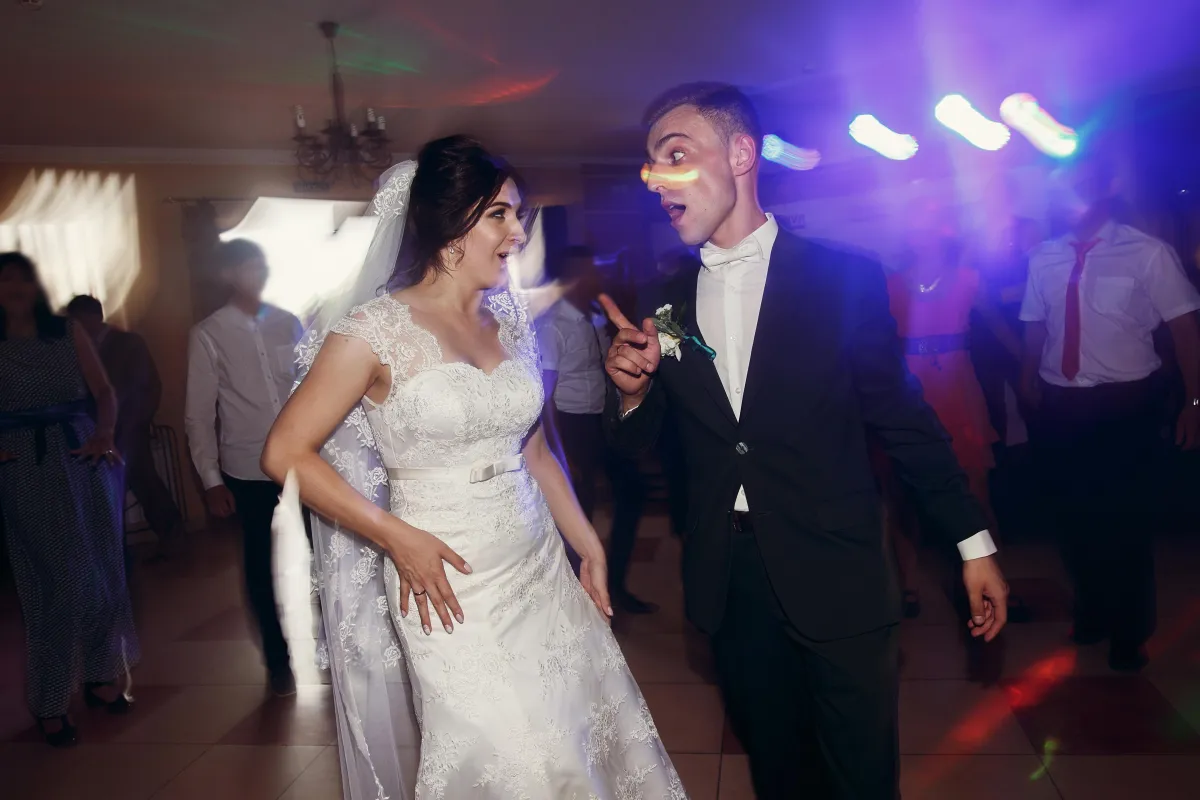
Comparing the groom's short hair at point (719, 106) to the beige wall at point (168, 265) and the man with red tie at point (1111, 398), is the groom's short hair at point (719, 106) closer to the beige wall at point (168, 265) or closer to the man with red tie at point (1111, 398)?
the man with red tie at point (1111, 398)

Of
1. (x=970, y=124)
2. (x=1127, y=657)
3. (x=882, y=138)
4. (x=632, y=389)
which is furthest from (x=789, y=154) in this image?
(x=632, y=389)

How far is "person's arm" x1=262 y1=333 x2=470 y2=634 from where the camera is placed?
1637mm

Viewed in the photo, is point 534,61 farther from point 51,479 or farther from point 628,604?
point 51,479

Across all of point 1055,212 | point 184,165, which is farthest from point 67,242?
point 1055,212

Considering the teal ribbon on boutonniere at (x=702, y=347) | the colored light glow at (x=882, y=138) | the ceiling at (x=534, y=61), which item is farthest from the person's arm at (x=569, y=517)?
the colored light glow at (x=882, y=138)

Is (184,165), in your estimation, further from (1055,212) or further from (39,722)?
(1055,212)

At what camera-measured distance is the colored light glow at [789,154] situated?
8344mm

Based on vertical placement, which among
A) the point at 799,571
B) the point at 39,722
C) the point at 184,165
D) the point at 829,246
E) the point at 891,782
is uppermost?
the point at 184,165

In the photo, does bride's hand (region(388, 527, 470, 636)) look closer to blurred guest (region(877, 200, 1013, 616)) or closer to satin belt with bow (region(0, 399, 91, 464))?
satin belt with bow (region(0, 399, 91, 464))

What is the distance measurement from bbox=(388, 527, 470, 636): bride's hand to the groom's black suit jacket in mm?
544

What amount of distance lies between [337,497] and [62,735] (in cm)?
234

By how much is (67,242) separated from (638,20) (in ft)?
16.3

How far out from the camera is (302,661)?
373 centimetres

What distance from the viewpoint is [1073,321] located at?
129 inches
